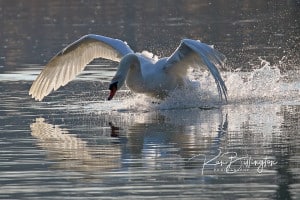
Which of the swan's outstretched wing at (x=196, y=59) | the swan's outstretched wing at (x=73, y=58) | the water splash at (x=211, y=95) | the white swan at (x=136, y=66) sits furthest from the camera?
the swan's outstretched wing at (x=73, y=58)

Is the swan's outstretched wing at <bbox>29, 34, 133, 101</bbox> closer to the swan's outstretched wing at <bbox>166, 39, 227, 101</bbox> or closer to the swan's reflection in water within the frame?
the swan's outstretched wing at <bbox>166, 39, 227, 101</bbox>

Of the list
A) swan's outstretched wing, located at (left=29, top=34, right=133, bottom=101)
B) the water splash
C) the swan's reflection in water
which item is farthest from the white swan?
the swan's reflection in water

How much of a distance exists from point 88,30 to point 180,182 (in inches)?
849

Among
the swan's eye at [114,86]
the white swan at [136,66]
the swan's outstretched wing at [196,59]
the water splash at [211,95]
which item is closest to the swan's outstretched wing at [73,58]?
the white swan at [136,66]

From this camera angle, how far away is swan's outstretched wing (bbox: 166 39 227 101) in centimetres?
1347

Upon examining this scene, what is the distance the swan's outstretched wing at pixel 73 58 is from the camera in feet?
53.0

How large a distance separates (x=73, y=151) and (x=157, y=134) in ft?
4.26

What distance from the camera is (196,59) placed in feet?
47.8

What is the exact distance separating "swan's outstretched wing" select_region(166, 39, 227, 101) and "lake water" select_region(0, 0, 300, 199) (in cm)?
36

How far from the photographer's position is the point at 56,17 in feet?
118

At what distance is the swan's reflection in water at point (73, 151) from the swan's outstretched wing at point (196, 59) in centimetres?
187

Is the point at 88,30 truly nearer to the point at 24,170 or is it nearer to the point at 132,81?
the point at 132,81

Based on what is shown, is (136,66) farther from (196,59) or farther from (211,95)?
(211,95)

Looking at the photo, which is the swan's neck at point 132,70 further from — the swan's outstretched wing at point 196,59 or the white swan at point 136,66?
the swan's outstretched wing at point 196,59
